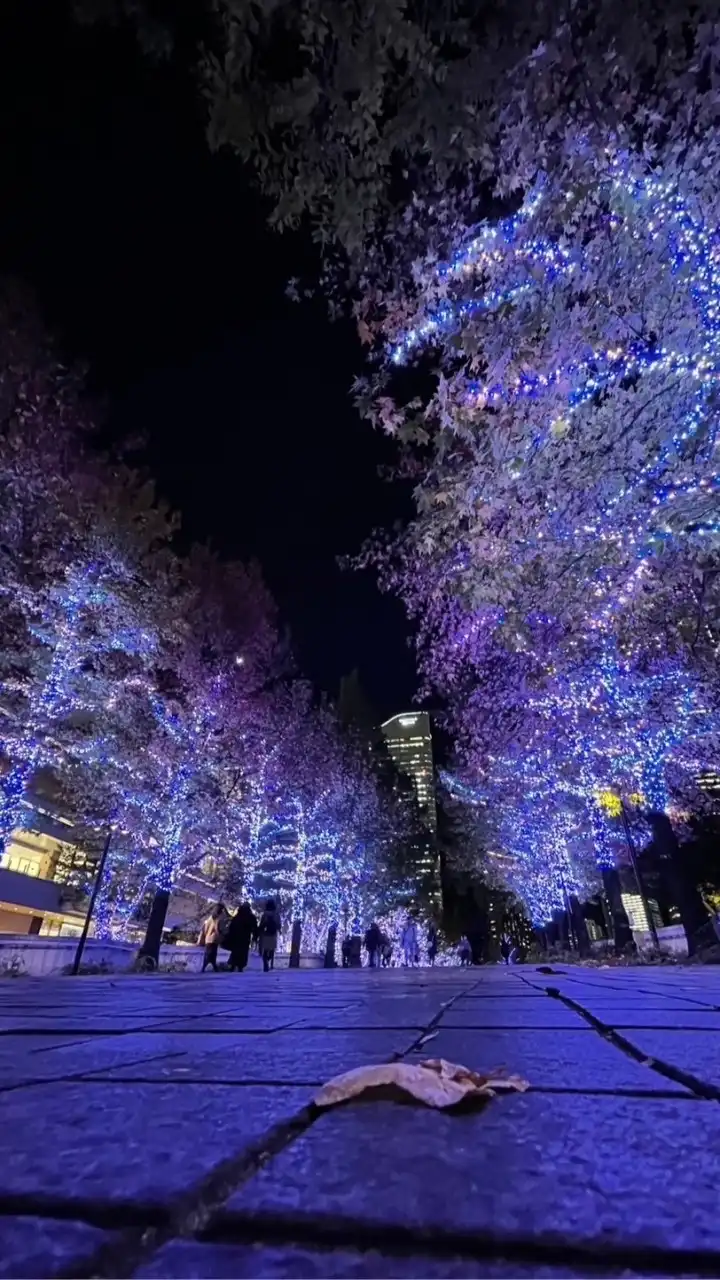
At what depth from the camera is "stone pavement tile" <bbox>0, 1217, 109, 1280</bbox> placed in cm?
60

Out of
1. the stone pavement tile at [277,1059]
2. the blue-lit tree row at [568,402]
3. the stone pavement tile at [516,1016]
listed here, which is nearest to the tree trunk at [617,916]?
the blue-lit tree row at [568,402]

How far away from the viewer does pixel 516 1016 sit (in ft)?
10.2

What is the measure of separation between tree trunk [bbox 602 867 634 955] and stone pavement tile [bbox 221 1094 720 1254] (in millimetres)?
21195

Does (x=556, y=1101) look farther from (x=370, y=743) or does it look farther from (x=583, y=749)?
(x=370, y=743)

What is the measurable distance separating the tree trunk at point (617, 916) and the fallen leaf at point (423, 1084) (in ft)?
68.7

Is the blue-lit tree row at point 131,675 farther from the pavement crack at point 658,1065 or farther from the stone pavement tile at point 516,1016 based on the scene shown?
the pavement crack at point 658,1065

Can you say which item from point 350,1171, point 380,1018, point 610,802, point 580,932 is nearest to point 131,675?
point 380,1018

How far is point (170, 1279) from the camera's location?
58 centimetres

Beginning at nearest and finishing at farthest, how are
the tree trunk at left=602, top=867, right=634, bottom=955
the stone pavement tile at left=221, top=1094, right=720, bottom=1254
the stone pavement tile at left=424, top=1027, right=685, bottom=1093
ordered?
the stone pavement tile at left=221, top=1094, right=720, bottom=1254, the stone pavement tile at left=424, top=1027, right=685, bottom=1093, the tree trunk at left=602, top=867, right=634, bottom=955

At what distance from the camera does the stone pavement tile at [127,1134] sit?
2.66ft

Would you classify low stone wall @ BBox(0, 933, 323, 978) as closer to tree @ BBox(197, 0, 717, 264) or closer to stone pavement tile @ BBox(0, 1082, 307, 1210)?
stone pavement tile @ BBox(0, 1082, 307, 1210)

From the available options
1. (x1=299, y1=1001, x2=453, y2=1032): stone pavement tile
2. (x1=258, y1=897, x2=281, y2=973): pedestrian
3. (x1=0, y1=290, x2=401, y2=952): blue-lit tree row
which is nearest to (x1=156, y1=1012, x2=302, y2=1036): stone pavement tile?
(x1=299, y1=1001, x2=453, y2=1032): stone pavement tile

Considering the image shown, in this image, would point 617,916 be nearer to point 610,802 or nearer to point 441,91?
point 610,802

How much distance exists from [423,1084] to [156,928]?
1742 cm
